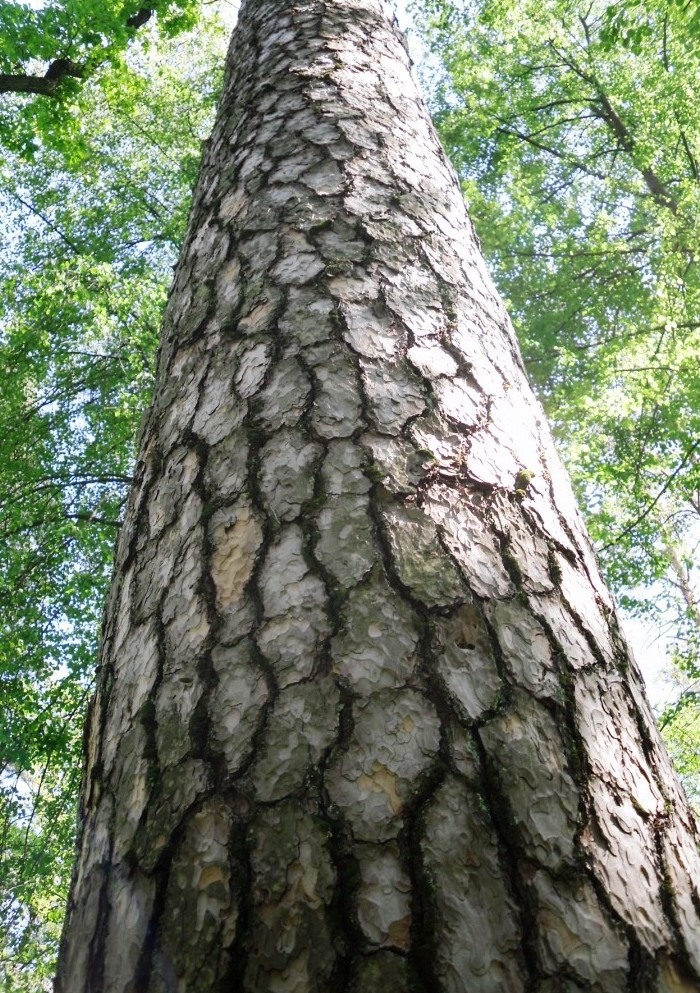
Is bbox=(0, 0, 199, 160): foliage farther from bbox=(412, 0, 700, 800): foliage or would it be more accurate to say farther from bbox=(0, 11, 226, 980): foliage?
bbox=(412, 0, 700, 800): foliage

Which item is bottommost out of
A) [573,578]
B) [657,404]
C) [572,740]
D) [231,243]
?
[572,740]

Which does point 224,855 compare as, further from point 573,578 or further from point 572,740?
point 573,578

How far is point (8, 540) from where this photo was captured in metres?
8.34

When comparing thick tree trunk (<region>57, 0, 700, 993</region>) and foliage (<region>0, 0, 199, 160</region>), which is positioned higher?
foliage (<region>0, 0, 199, 160</region>)

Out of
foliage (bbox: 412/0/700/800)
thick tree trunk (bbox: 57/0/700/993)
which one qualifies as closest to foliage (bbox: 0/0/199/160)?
foliage (bbox: 412/0/700/800)

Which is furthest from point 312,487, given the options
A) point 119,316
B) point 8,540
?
point 8,540

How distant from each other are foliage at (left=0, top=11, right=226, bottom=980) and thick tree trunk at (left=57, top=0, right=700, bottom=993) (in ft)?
17.8

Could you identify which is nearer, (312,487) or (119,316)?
(312,487)

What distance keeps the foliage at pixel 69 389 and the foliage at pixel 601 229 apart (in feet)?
15.5

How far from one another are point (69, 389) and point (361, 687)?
9.72 m

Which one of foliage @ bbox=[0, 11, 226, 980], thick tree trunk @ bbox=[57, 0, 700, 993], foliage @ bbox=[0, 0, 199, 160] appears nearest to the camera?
thick tree trunk @ bbox=[57, 0, 700, 993]

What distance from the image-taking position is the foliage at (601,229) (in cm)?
852

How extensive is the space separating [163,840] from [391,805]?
0.93 ft

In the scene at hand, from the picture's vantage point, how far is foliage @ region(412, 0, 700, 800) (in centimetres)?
852
